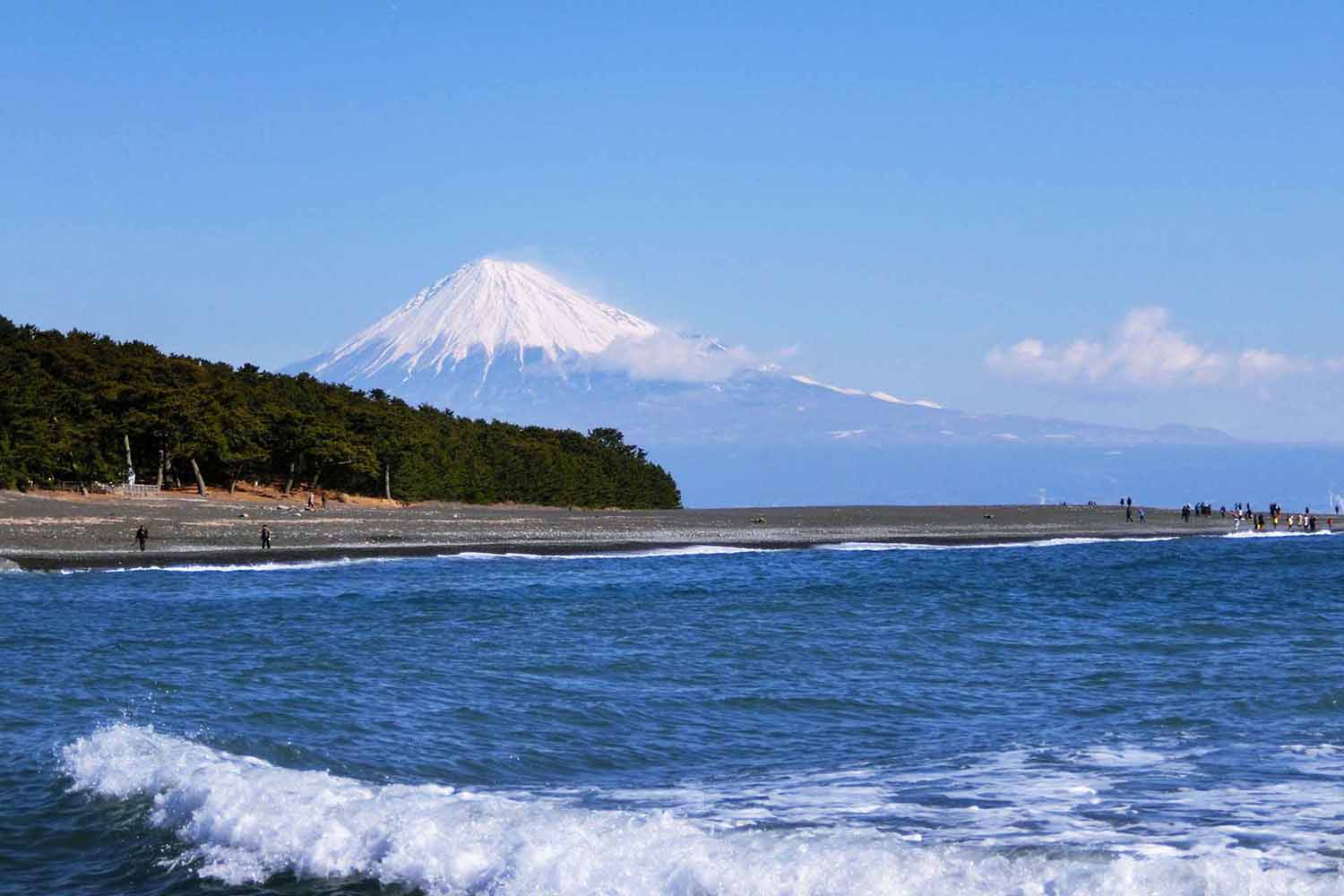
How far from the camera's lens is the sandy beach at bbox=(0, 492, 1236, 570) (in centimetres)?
4650

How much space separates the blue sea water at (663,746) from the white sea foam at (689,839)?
0.04 metres

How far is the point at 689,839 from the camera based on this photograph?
443 inches

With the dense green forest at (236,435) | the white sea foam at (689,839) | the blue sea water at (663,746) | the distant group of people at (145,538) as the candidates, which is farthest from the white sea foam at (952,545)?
the white sea foam at (689,839)

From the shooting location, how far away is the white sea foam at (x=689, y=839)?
10.3 m

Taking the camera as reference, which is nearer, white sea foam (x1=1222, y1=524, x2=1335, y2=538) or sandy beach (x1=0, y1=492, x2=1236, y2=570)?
sandy beach (x1=0, y1=492, x2=1236, y2=570)

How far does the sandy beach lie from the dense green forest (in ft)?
7.89

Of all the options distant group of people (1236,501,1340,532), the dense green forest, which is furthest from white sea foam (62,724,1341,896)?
distant group of people (1236,501,1340,532)

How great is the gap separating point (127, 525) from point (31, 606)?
22235mm

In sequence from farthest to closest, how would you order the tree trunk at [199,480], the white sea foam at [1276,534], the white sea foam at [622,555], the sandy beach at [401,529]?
the white sea foam at [1276,534] → the tree trunk at [199,480] → the white sea foam at [622,555] → the sandy beach at [401,529]

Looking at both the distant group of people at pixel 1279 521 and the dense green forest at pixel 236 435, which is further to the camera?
the distant group of people at pixel 1279 521

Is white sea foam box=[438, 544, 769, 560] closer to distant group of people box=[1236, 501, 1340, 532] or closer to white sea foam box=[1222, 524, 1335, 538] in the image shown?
white sea foam box=[1222, 524, 1335, 538]

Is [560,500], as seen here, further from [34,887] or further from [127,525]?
[34,887]

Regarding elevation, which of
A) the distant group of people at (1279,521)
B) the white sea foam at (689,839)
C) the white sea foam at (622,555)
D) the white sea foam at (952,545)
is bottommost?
the white sea foam at (689,839)

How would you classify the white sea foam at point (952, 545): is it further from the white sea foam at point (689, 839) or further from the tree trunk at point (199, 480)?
the white sea foam at point (689, 839)
